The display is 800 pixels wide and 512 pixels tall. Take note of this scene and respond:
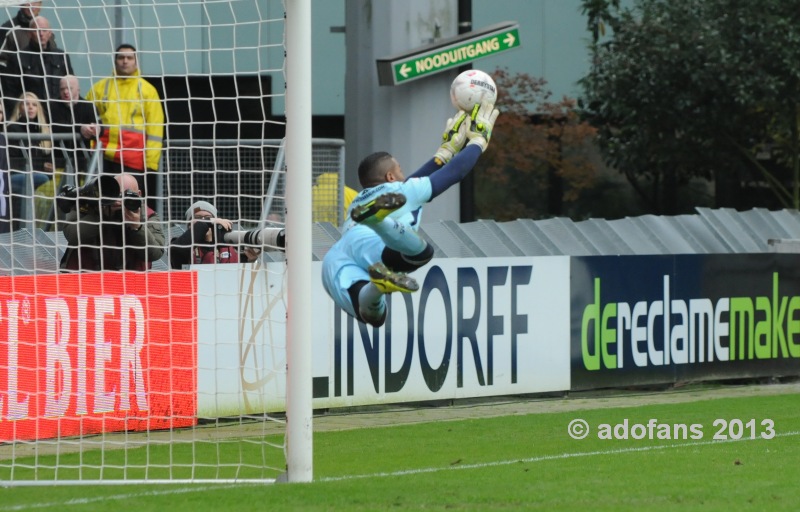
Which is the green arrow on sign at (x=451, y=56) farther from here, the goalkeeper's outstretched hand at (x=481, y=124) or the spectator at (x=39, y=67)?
the goalkeeper's outstretched hand at (x=481, y=124)

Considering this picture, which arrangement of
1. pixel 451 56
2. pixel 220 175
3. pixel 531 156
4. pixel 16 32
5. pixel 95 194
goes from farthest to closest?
pixel 531 156 → pixel 451 56 → pixel 220 175 → pixel 95 194 → pixel 16 32

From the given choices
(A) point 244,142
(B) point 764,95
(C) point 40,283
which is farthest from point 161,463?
(B) point 764,95

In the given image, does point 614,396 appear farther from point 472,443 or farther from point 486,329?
point 472,443

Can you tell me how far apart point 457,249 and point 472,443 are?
320cm

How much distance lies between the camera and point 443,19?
1630 cm

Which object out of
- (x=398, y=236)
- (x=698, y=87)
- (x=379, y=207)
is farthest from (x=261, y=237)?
(x=698, y=87)

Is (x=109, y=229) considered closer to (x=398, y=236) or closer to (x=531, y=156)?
(x=398, y=236)

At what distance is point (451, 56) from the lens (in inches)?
632

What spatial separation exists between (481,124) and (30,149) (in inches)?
160

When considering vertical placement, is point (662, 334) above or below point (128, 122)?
below

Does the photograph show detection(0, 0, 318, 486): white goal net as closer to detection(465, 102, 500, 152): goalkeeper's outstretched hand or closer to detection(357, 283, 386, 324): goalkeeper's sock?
detection(357, 283, 386, 324): goalkeeper's sock

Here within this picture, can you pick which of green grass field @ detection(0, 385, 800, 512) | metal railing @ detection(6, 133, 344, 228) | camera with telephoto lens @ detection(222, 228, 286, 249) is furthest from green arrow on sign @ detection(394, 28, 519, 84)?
camera with telephoto lens @ detection(222, 228, 286, 249)

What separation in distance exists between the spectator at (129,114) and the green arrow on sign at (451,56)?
4.71m

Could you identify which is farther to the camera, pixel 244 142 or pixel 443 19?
pixel 443 19
